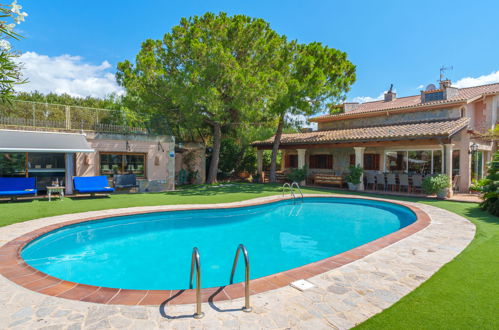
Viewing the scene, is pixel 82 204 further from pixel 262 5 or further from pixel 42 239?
pixel 262 5

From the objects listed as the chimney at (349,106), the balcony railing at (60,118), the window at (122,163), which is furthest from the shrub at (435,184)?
the balcony railing at (60,118)

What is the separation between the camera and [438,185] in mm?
18250

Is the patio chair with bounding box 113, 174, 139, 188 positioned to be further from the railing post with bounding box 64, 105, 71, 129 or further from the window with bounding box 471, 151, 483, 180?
the window with bounding box 471, 151, 483, 180

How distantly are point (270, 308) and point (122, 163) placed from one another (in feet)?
63.9

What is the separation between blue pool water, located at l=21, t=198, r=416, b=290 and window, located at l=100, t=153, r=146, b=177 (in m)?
9.49

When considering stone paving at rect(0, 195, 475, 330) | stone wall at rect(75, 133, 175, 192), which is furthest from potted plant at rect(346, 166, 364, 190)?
stone paving at rect(0, 195, 475, 330)

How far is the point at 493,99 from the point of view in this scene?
2383cm

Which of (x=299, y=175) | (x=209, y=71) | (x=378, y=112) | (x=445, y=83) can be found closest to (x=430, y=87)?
(x=445, y=83)

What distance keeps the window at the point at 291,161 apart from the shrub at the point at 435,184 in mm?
15282

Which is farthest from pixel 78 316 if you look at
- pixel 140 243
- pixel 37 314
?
pixel 140 243

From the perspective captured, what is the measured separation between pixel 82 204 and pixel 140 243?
6746 millimetres

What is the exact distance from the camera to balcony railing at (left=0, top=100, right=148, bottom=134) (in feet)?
59.1

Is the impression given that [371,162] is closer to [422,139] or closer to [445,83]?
[422,139]

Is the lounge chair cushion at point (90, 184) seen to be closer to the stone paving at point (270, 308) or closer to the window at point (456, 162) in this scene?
the stone paving at point (270, 308)
